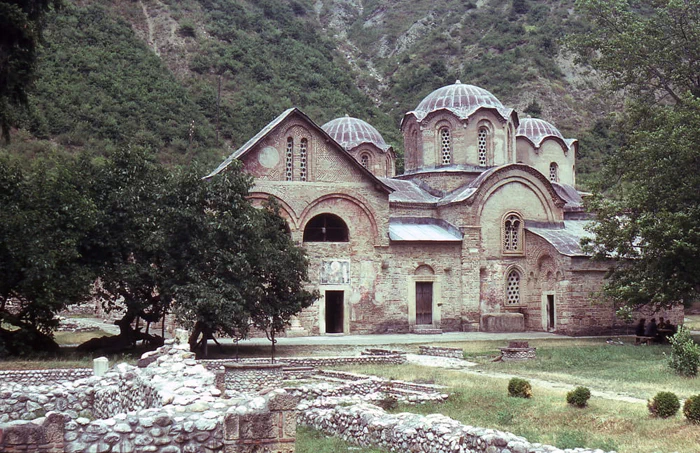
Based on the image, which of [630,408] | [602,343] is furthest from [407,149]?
[630,408]

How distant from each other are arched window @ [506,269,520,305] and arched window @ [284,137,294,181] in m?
10.1

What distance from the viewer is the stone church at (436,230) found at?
28.4 meters

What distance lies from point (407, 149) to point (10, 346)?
2016cm

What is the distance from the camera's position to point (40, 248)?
18969 millimetres

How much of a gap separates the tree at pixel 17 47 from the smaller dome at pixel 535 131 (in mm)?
26154

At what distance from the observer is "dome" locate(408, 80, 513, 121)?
109 feet

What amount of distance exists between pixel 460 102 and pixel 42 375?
22605 millimetres

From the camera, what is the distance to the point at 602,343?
25.7 metres

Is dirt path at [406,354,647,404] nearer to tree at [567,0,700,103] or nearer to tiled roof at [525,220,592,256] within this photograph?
tiled roof at [525,220,592,256]

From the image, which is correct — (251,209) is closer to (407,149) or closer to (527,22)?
(407,149)

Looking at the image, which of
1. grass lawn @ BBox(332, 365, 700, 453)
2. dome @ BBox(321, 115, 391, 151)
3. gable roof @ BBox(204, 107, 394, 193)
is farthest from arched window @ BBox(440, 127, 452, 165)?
grass lawn @ BBox(332, 365, 700, 453)

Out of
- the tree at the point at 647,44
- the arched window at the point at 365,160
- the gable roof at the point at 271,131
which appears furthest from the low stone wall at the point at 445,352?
the arched window at the point at 365,160

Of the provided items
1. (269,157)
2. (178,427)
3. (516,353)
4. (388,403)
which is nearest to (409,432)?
(388,403)

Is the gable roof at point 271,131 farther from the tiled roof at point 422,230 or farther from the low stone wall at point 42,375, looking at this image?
the low stone wall at point 42,375
